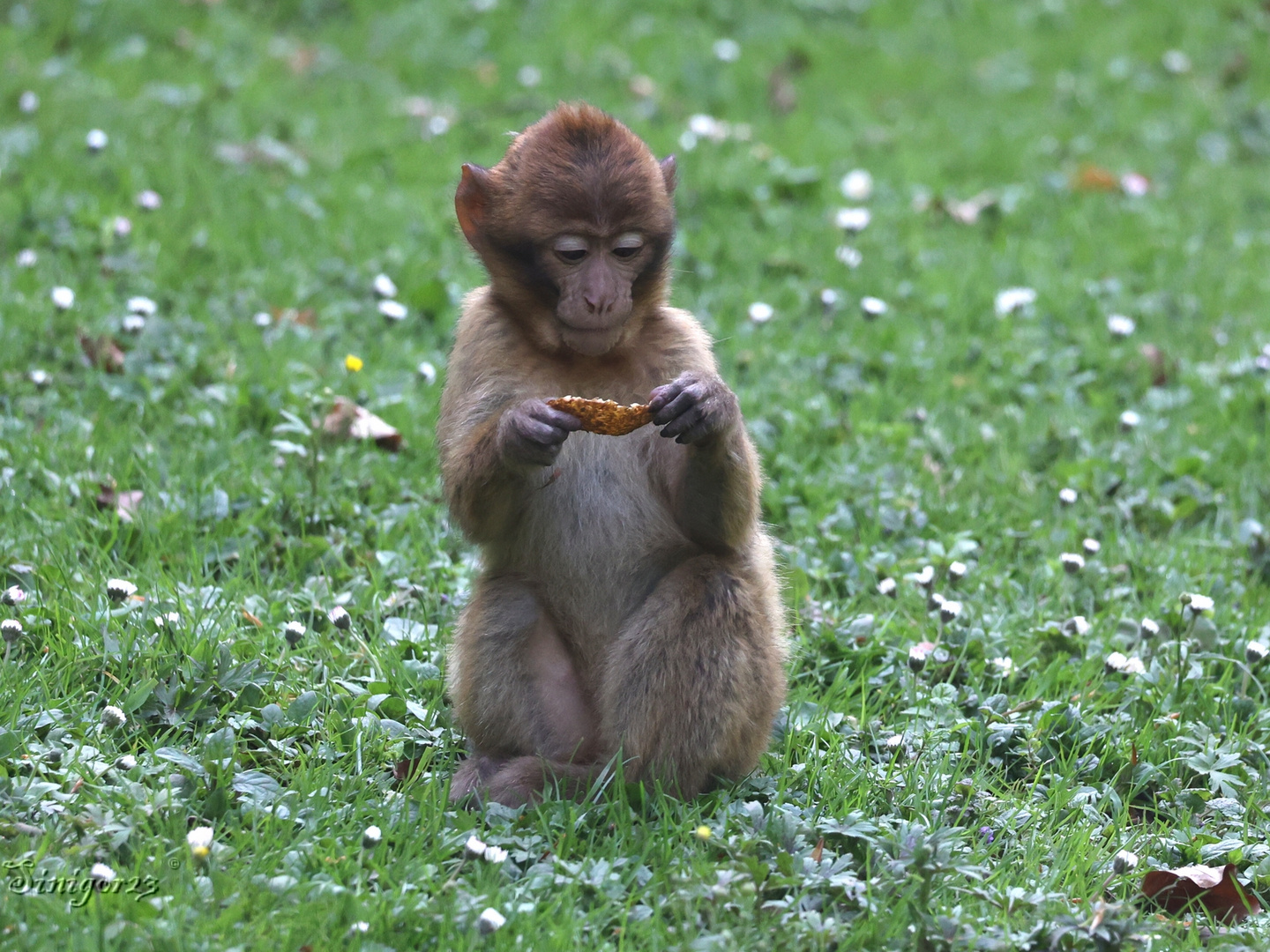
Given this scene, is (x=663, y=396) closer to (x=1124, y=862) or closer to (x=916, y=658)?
(x=916, y=658)

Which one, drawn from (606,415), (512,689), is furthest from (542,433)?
(512,689)

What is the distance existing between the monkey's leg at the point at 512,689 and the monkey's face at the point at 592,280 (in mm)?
746

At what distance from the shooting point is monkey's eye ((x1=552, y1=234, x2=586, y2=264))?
4.05 m

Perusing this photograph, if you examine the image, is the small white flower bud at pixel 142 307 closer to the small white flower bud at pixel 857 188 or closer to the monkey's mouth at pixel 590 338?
the monkey's mouth at pixel 590 338

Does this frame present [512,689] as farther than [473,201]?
No

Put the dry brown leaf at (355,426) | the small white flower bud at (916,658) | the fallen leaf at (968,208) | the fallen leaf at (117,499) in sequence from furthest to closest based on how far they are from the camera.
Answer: the fallen leaf at (968,208) → the dry brown leaf at (355,426) → the fallen leaf at (117,499) → the small white flower bud at (916,658)

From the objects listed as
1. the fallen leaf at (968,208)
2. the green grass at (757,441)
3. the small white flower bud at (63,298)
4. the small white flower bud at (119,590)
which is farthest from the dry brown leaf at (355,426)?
the fallen leaf at (968,208)

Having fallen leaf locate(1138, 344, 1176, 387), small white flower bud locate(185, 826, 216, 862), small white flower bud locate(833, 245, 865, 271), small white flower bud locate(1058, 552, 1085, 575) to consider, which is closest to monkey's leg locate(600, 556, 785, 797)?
small white flower bud locate(185, 826, 216, 862)

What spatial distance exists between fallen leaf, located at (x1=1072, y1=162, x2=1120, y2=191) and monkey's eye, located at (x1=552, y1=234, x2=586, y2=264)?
5.88 metres

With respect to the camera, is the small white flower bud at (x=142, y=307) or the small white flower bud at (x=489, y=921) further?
the small white flower bud at (x=142, y=307)

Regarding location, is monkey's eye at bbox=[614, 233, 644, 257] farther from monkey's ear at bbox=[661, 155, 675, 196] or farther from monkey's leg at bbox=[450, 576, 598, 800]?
monkey's leg at bbox=[450, 576, 598, 800]

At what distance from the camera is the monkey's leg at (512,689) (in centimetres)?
412

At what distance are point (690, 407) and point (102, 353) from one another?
3.33 metres

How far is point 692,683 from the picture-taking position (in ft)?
13.1
